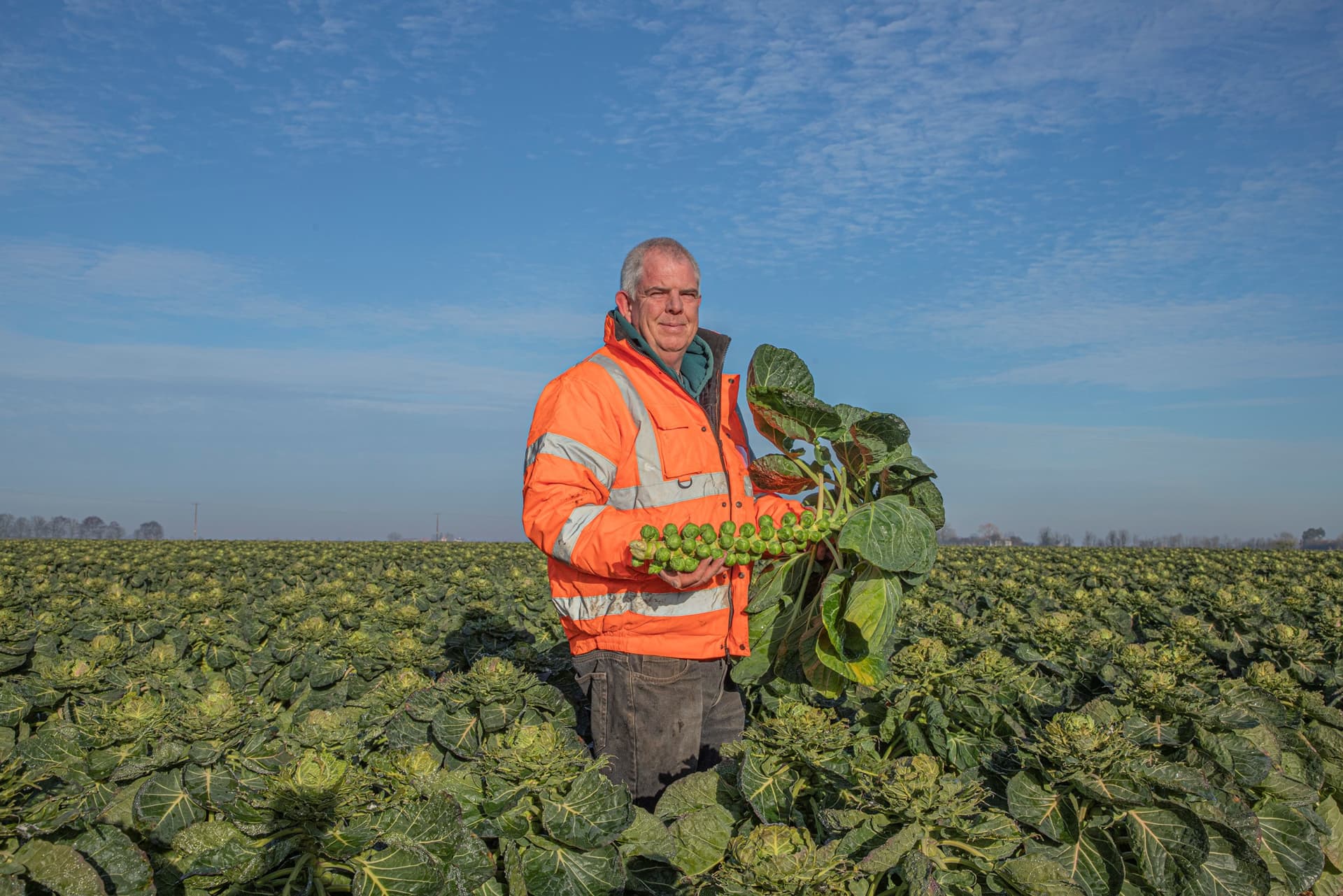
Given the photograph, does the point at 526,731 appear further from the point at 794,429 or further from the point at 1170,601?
the point at 1170,601

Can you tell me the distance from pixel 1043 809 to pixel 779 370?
175 centimetres

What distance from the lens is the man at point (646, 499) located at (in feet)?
10.0

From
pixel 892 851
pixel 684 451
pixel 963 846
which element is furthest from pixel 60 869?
pixel 963 846

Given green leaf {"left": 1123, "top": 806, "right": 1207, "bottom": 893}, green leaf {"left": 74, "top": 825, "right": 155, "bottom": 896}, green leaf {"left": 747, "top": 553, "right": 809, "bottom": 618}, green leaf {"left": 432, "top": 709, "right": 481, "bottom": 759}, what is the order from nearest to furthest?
green leaf {"left": 74, "top": 825, "right": 155, "bottom": 896} < green leaf {"left": 1123, "top": 806, "right": 1207, "bottom": 893} < green leaf {"left": 432, "top": 709, "right": 481, "bottom": 759} < green leaf {"left": 747, "top": 553, "right": 809, "bottom": 618}

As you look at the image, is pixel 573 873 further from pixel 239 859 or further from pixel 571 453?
pixel 571 453

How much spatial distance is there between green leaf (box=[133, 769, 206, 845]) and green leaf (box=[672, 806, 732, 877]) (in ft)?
4.66

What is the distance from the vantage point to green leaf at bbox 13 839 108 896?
78.0 inches

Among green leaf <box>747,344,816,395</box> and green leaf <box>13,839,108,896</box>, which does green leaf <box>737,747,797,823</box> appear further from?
green leaf <box>13,839,108,896</box>

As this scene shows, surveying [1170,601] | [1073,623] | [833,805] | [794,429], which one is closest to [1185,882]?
[833,805]

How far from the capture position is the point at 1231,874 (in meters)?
2.91

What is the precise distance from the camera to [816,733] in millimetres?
2867

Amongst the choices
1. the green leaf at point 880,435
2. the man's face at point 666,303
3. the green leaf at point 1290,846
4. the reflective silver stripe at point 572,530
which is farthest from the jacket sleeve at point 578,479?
the green leaf at point 1290,846

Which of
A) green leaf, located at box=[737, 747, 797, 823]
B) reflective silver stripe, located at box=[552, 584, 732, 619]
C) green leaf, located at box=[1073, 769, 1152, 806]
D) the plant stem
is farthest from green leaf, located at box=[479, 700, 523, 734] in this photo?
green leaf, located at box=[1073, 769, 1152, 806]

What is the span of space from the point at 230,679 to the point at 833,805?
158 inches
